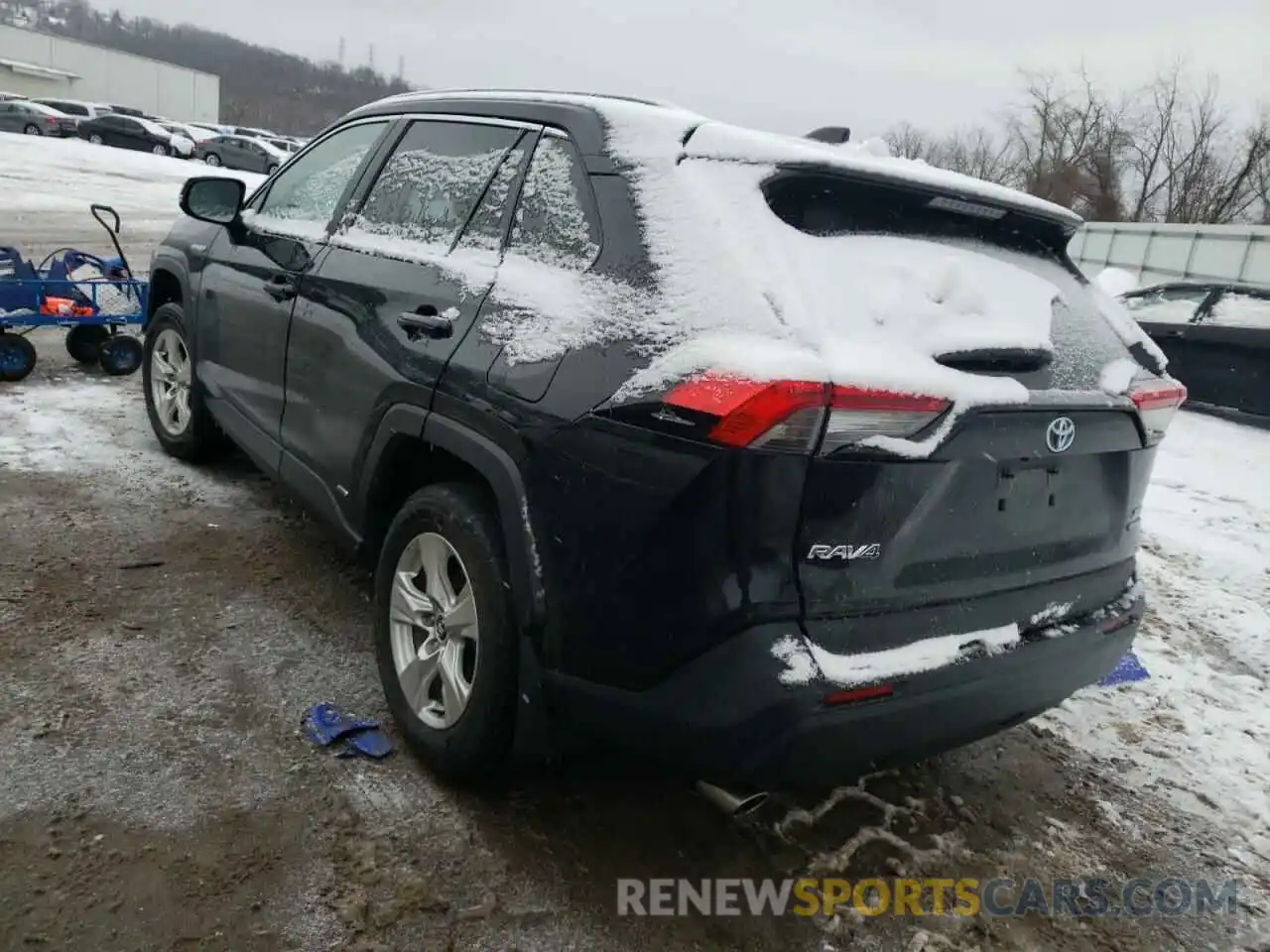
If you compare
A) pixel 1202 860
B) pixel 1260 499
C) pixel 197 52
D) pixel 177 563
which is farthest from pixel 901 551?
pixel 197 52

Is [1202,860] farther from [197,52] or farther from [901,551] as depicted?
[197,52]

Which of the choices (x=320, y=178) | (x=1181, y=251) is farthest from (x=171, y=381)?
(x=1181, y=251)

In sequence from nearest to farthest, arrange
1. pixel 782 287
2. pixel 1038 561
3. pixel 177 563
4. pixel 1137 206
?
pixel 782 287, pixel 1038 561, pixel 177 563, pixel 1137 206

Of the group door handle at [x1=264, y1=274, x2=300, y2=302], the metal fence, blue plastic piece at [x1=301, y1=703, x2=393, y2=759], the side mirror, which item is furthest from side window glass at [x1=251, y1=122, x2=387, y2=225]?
the metal fence

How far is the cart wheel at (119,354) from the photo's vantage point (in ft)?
21.6

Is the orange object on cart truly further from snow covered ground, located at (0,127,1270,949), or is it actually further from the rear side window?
the rear side window

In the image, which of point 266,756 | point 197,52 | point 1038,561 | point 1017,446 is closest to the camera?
point 1017,446

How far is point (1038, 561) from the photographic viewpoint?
240 centimetres

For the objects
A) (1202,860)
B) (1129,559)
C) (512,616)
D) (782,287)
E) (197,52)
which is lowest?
(1202,860)

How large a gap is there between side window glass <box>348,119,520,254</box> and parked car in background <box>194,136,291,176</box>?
3855 cm

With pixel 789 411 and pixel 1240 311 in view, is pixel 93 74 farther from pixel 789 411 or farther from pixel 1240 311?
pixel 789 411

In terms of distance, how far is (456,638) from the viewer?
261 cm

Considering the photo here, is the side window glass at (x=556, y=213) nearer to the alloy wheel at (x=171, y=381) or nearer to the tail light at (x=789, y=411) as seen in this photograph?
the tail light at (x=789, y=411)

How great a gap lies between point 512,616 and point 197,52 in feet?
443
